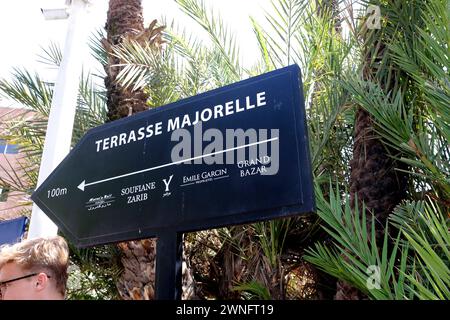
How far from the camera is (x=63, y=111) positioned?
11.8ft

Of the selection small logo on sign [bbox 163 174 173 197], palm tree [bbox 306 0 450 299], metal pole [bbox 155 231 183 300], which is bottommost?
metal pole [bbox 155 231 183 300]

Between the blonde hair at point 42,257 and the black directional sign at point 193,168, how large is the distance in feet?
0.28

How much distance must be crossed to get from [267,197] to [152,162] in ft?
1.89

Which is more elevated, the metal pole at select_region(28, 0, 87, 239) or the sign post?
the metal pole at select_region(28, 0, 87, 239)

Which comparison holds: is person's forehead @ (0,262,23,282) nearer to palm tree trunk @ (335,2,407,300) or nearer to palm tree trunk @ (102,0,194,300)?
palm tree trunk @ (102,0,194,300)

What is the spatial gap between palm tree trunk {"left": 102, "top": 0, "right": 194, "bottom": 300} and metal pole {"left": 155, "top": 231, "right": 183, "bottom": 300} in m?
1.88

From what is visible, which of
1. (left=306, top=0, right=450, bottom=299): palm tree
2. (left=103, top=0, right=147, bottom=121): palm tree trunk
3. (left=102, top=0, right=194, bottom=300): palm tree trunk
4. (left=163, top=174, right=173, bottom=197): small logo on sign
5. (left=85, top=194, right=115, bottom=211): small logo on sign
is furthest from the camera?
(left=103, top=0, right=147, bottom=121): palm tree trunk

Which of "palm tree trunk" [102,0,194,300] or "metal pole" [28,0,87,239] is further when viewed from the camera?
"palm tree trunk" [102,0,194,300]

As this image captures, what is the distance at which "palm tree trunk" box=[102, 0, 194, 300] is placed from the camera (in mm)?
3734

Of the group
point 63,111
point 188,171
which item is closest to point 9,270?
point 188,171

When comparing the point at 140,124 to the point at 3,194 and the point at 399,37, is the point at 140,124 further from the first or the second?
the point at 3,194

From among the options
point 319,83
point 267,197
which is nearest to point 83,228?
point 267,197

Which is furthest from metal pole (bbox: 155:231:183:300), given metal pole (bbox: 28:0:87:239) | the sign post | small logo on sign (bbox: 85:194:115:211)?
metal pole (bbox: 28:0:87:239)

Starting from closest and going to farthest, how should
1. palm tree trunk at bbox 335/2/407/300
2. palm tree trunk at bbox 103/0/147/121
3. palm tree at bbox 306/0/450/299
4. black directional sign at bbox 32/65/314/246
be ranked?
1. black directional sign at bbox 32/65/314/246
2. palm tree at bbox 306/0/450/299
3. palm tree trunk at bbox 335/2/407/300
4. palm tree trunk at bbox 103/0/147/121
